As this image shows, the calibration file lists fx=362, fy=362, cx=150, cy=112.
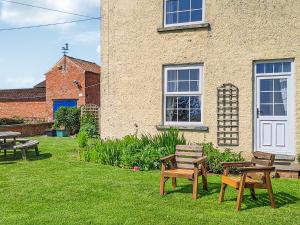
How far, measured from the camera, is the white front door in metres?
10.5

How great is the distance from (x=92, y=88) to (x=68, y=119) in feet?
19.1

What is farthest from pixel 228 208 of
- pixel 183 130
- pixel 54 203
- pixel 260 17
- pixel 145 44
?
pixel 145 44

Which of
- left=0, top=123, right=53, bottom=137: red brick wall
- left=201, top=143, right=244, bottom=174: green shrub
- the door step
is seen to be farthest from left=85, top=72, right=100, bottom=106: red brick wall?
the door step

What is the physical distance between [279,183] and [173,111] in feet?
15.3

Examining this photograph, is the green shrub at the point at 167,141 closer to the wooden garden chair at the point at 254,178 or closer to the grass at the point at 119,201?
the grass at the point at 119,201

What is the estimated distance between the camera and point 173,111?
39.9 ft

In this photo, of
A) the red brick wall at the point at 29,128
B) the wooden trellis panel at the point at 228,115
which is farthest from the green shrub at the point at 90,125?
the wooden trellis panel at the point at 228,115

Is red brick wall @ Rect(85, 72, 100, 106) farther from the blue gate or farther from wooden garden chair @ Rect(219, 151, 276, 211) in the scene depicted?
wooden garden chair @ Rect(219, 151, 276, 211)

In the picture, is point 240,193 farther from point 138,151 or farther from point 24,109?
point 24,109

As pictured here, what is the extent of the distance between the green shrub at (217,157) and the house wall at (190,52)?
506 mm

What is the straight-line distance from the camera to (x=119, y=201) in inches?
270

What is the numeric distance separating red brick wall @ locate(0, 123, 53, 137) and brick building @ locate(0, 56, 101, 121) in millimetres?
4350

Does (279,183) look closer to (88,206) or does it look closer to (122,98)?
(88,206)

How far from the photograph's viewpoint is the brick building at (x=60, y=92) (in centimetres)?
2888
